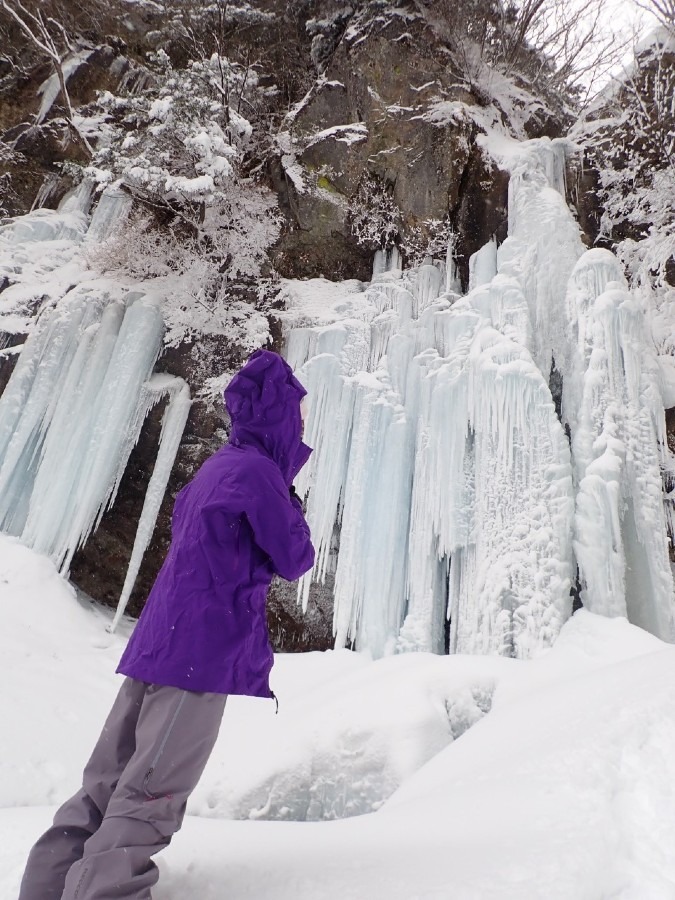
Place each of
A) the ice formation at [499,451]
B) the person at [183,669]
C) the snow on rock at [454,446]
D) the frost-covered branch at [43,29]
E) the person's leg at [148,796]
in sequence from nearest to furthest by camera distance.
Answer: the person's leg at [148,796] → the person at [183,669] → the ice formation at [499,451] → the snow on rock at [454,446] → the frost-covered branch at [43,29]

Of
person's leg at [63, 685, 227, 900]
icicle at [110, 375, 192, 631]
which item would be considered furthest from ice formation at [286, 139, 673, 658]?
person's leg at [63, 685, 227, 900]

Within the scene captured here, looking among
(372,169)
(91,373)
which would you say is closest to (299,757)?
(91,373)

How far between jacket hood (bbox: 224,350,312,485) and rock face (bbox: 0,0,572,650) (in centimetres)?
643

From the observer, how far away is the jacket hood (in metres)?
1.69

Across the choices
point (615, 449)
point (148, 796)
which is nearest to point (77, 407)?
point (615, 449)

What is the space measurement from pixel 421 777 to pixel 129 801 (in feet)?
5.15

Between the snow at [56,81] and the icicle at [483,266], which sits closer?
the icicle at [483,266]

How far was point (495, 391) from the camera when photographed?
532 cm

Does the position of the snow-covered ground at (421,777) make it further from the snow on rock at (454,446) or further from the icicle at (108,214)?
the icicle at (108,214)

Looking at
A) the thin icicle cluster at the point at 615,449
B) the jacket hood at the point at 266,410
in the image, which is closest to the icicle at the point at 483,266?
the thin icicle cluster at the point at 615,449

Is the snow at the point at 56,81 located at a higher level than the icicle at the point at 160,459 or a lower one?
higher

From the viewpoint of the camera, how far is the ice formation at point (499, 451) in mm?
4582

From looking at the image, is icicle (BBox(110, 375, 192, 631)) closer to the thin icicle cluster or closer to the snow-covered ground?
the snow-covered ground

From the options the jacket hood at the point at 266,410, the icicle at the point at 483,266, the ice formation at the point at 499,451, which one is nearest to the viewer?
the jacket hood at the point at 266,410
